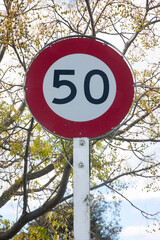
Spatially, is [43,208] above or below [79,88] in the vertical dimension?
above

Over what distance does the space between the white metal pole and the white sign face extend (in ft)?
0.87

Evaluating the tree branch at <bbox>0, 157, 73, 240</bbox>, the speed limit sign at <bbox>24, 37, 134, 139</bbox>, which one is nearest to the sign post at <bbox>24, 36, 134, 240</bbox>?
the speed limit sign at <bbox>24, 37, 134, 139</bbox>

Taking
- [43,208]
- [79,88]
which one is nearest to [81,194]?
[79,88]

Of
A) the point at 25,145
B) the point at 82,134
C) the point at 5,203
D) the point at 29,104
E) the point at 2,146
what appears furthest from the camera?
the point at 5,203

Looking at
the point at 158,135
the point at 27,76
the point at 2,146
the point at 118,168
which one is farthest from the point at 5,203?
the point at 27,76

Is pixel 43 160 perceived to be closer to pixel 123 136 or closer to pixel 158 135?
pixel 123 136

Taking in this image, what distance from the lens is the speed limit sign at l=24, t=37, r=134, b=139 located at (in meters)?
2.22

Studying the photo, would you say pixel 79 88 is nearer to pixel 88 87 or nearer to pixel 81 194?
pixel 88 87

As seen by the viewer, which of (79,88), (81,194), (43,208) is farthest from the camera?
(43,208)

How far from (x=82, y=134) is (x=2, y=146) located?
443 cm

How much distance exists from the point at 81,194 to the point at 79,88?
61 centimetres

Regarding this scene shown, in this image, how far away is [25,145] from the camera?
589 centimetres

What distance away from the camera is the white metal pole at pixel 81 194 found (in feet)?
6.44

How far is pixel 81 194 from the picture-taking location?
199cm
